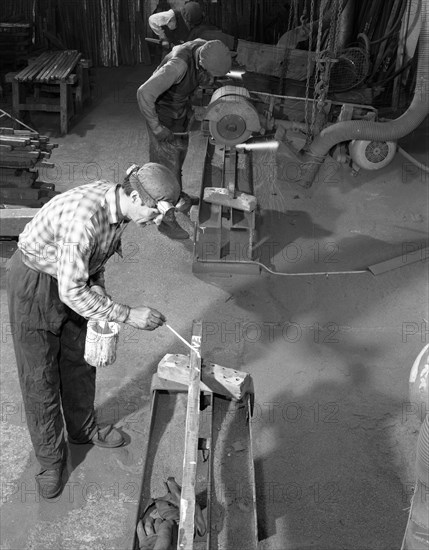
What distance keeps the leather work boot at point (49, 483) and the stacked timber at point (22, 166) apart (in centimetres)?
291

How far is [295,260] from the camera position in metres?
5.90

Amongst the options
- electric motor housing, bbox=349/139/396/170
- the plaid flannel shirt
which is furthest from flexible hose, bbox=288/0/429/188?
the plaid flannel shirt

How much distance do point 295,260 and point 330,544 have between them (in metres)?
2.99

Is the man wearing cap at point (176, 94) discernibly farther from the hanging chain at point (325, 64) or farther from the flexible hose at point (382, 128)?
the flexible hose at point (382, 128)

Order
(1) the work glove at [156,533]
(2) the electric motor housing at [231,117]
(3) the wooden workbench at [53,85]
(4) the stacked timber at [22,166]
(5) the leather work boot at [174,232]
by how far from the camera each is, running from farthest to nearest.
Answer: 1. (3) the wooden workbench at [53,85]
2. (5) the leather work boot at [174,232]
3. (4) the stacked timber at [22,166]
4. (2) the electric motor housing at [231,117]
5. (1) the work glove at [156,533]

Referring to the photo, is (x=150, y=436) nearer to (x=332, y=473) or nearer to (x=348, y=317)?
(x=332, y=473)

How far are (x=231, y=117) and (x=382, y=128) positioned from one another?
217 cm

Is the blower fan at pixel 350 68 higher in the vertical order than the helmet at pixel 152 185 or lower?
lower

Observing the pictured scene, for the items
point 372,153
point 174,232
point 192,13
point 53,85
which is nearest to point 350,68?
point 372,153

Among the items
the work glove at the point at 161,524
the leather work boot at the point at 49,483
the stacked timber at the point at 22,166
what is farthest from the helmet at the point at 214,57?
the work glove at the point at 161,524

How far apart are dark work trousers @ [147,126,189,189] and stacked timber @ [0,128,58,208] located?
95 centimetres

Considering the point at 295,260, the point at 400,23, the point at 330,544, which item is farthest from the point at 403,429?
the point at 400,23

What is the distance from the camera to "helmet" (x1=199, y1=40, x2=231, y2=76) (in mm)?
5336

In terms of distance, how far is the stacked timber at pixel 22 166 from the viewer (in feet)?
18.3
